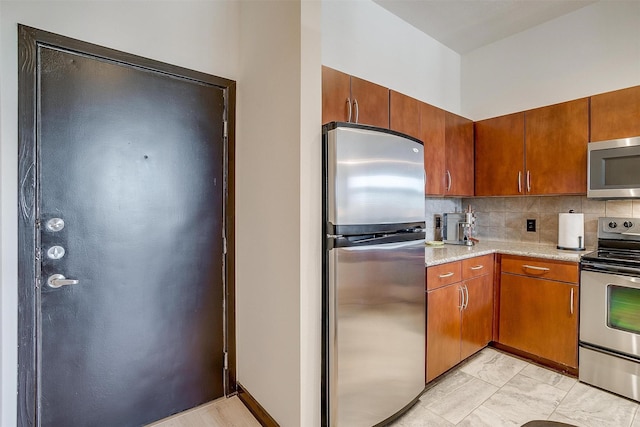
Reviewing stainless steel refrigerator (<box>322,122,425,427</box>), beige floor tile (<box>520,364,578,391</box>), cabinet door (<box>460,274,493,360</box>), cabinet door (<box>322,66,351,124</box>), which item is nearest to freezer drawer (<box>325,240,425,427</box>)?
stainless steel refrigerator (<box>322,122,425,427</box>)

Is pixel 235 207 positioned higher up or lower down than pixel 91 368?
higher up

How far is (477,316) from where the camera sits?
2.46 m

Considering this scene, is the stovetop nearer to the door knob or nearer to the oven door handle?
the oven door handle

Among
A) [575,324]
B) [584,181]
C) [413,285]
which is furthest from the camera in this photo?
[584,181]

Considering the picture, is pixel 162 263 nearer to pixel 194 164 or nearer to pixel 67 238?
pixel 67 238

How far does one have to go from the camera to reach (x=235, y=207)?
2068 mm

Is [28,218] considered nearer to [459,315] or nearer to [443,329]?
[443,329]

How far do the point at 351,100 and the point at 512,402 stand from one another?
2206 mm

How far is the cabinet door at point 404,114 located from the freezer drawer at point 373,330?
0.95 m

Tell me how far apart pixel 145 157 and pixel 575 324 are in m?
3.08

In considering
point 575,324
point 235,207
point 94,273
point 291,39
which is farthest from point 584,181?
point 94,273

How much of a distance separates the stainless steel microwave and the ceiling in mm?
1250

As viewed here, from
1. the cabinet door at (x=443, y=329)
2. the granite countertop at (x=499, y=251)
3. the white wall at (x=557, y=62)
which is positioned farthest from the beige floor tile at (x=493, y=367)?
the white wall at (x=557, y=62)

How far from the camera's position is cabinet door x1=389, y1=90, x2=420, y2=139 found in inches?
88.7
